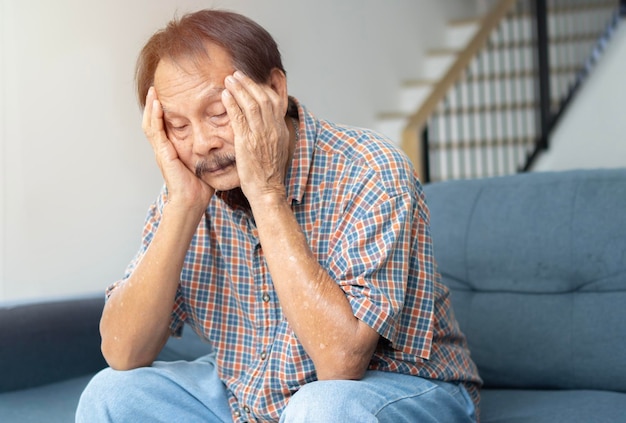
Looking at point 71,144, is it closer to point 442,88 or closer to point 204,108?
point 204,108

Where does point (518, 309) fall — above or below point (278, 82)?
below

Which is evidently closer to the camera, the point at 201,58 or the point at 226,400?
the point at 201,58

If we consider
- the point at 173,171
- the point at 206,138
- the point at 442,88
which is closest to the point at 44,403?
the point at 173,171

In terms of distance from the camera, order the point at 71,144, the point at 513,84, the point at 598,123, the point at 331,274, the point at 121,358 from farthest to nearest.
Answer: the point at 598,123, the point at 513,84, the point at 71,144, the point at 121,358, the point at 331,274

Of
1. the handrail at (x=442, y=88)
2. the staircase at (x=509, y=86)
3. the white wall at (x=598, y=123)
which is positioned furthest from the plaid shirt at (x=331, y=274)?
the white wall at (x=598, y=123)

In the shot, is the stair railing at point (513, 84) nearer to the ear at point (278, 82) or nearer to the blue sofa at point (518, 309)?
the blue sofa at point (518, 309)

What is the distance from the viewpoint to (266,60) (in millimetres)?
1540

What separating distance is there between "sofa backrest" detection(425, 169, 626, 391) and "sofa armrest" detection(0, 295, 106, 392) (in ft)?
3.27

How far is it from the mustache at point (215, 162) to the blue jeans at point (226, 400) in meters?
0.39

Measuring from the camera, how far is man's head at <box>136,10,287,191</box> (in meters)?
1.49

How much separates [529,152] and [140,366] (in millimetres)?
4310

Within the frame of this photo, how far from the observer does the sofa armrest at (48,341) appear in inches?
83.2

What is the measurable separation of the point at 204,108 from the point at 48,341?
1017 millimetres

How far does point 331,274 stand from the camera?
4.77 ft
